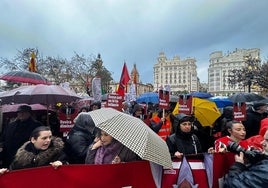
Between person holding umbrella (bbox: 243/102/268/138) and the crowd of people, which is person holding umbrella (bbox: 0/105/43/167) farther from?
person holding umbrella (bbox: 243/102/268/138)

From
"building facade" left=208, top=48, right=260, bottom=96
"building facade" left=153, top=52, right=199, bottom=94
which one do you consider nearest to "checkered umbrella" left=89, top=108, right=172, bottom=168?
"building facade" left=208, top=48, right=260, bottom=96

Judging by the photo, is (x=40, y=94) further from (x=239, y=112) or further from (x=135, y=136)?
(x=135, y=136)

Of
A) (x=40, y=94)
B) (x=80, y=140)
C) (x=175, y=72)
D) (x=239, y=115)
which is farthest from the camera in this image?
(x=175, y=72)

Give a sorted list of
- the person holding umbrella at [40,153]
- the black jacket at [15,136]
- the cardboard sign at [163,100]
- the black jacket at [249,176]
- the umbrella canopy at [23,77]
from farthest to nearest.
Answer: the umbrella canopy at [23,77] < the cardboard sign at [163,100] < the black jacket at [15,136] < the person holding umbrella at [40,153] < the black jacket at [249,176]

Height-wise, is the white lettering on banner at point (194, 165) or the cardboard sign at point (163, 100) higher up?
the cardboard sign at point (163, 100)

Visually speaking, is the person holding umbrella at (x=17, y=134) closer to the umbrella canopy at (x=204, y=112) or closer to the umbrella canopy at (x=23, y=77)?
the umbrella canopy at (x=23, y=77)

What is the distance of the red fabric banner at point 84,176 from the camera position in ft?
10.2

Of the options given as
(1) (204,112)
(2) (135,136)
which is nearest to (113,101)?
(1) (204,112)

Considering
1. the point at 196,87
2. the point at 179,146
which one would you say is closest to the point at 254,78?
the point at 179,146

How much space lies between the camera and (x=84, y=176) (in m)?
3.36

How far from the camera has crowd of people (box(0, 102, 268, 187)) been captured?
3234mm

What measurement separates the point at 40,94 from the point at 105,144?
4.10 m

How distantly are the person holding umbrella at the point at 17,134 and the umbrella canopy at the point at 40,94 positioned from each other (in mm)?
1227

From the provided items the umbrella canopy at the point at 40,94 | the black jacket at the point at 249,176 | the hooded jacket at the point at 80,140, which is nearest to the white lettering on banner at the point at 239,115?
the hooded jacket at the point at 80,140
